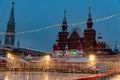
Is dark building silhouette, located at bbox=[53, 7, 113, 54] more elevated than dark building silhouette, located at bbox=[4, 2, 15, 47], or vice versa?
dark building silhouette, located at bbox=[4, 2, 15, 47]

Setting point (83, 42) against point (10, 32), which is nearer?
→ point (83, 42)

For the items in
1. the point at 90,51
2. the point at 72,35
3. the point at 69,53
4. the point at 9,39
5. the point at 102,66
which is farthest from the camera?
the point at 9,39

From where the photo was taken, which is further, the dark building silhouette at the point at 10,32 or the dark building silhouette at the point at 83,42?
the dark building silhouette at the point at 10,32

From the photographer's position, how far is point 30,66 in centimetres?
6316

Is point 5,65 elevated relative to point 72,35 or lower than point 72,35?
lower

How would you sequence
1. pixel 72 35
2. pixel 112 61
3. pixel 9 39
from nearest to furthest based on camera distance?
pixel 112 61
pixel 72 35
pixel 9 39

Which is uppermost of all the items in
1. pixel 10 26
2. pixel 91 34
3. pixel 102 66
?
pixel 10 26

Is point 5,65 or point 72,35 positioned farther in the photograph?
point 72,35

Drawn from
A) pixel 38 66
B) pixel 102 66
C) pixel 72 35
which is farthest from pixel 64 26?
pixel 102 66

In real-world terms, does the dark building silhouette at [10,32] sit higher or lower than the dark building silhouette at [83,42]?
higher

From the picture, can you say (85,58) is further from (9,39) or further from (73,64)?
(9,39)

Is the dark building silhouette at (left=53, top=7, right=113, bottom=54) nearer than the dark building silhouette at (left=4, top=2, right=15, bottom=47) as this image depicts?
Yes

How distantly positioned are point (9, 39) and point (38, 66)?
2163 inches

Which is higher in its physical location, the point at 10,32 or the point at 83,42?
the point at 10,32
